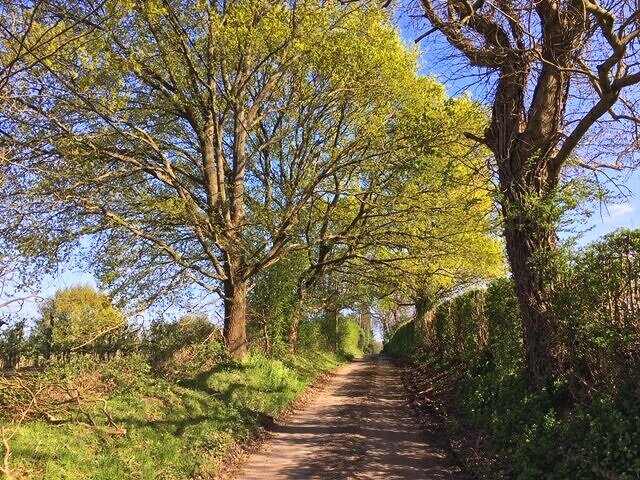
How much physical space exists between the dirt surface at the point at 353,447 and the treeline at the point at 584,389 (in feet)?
3.80

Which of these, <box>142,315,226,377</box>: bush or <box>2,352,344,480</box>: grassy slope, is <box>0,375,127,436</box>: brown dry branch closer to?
<box>2,352,344,480</box>: grassy slope

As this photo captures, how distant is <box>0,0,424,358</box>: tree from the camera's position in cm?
1027

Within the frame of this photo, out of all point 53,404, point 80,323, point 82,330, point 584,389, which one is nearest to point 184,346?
point 82,330

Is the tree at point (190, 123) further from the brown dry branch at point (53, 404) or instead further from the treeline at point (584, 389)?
the treeline at point (584, 389)

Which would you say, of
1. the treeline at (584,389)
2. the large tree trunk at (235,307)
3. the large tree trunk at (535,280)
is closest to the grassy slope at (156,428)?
the large tree trunk at (235,307)

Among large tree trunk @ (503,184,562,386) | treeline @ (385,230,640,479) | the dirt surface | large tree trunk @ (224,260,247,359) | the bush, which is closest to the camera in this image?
treeline @ (385,230,640,479)

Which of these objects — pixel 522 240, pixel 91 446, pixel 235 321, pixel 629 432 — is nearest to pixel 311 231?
pixel 235 321

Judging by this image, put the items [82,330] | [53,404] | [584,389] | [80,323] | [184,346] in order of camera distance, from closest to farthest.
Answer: [584,389], [53,404], [82,330], [184,346], [80,323]

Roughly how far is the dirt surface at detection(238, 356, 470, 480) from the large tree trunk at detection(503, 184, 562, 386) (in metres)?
2.07

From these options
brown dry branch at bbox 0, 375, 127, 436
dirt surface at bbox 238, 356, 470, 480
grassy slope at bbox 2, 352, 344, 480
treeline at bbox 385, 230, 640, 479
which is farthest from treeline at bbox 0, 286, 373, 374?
treeline at bbox 385, 230, 640, 479

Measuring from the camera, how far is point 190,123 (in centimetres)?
1437

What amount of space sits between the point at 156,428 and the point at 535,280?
6619 millimetres

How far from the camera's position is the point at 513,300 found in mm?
9586

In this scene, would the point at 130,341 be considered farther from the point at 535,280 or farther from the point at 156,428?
the point at 535,280
